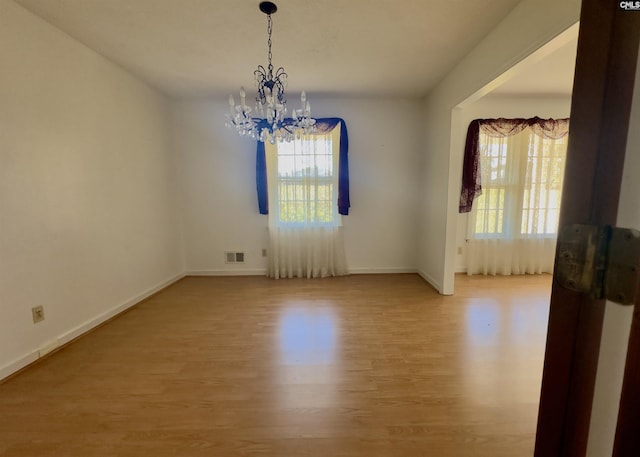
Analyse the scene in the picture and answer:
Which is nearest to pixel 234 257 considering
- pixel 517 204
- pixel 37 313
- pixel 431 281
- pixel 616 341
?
pixel 37 313

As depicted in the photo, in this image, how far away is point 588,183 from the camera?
1.38ft

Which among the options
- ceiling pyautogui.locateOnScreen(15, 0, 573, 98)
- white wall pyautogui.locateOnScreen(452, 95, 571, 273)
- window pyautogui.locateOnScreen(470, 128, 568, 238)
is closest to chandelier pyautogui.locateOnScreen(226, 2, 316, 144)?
ceiling pyautogui.locateOnScreen(15, 0, 573, 98)

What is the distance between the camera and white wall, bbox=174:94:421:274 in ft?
12.6

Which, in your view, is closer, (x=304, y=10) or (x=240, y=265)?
(x=304, y=10)

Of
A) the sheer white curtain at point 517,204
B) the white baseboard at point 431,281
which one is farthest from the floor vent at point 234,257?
the sheer white curtain at point 517,204

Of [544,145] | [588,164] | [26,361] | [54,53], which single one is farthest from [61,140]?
[544,145]

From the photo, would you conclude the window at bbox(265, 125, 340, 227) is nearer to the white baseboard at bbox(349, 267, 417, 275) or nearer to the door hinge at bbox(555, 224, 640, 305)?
the white baseboard at bbox(349, 267, 417, 275)

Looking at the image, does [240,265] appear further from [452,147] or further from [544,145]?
[544,145]

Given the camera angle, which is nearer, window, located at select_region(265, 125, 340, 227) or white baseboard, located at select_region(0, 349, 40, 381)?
white baseboard, located at select_region(0, 349, 40, 381)

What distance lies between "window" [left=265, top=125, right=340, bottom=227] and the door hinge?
3500 millimetres

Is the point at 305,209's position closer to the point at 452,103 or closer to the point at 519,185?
the point at 452,103

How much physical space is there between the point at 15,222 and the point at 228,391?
6.34 feet

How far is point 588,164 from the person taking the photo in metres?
0.42

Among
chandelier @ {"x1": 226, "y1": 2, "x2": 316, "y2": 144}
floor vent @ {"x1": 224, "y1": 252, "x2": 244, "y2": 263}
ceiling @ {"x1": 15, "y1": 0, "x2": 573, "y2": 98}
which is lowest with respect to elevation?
floor vent @ {"x1": 224, "y1": 252, "x2": 244, "y2": 263}
